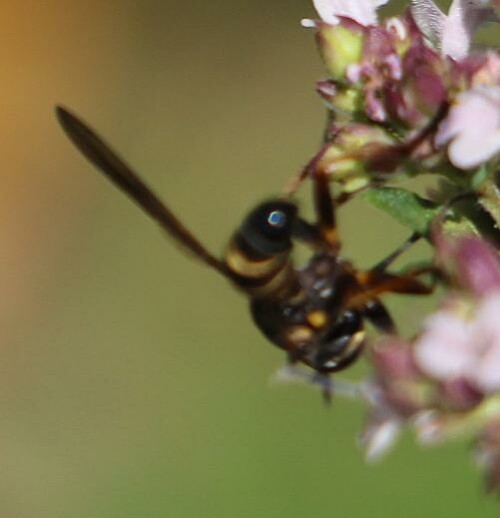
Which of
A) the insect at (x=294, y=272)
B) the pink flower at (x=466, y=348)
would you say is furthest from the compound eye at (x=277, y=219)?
the pink flower at (x=466, y=348)

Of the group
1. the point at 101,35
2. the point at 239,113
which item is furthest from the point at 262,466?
the point at 101,35

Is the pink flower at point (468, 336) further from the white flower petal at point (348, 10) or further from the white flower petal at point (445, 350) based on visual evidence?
the white flower petal at point (348, 10)

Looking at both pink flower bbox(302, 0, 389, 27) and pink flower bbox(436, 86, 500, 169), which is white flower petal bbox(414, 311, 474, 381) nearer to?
pink flower bbox(436, 86, 500, 169)

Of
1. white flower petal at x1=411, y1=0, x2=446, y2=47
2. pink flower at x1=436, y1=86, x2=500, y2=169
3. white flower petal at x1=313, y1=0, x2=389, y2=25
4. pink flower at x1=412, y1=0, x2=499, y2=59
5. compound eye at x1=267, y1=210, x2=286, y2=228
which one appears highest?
white flower petal at x1=313, y1=0, x2=389, y2=25

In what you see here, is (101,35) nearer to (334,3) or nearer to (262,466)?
(262,466)

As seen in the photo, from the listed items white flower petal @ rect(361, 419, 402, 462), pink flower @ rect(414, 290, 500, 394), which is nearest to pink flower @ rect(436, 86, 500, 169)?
pink flower @ rect(414, 290, 500, 394)

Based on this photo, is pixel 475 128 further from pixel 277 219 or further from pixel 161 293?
pixel 161 293
